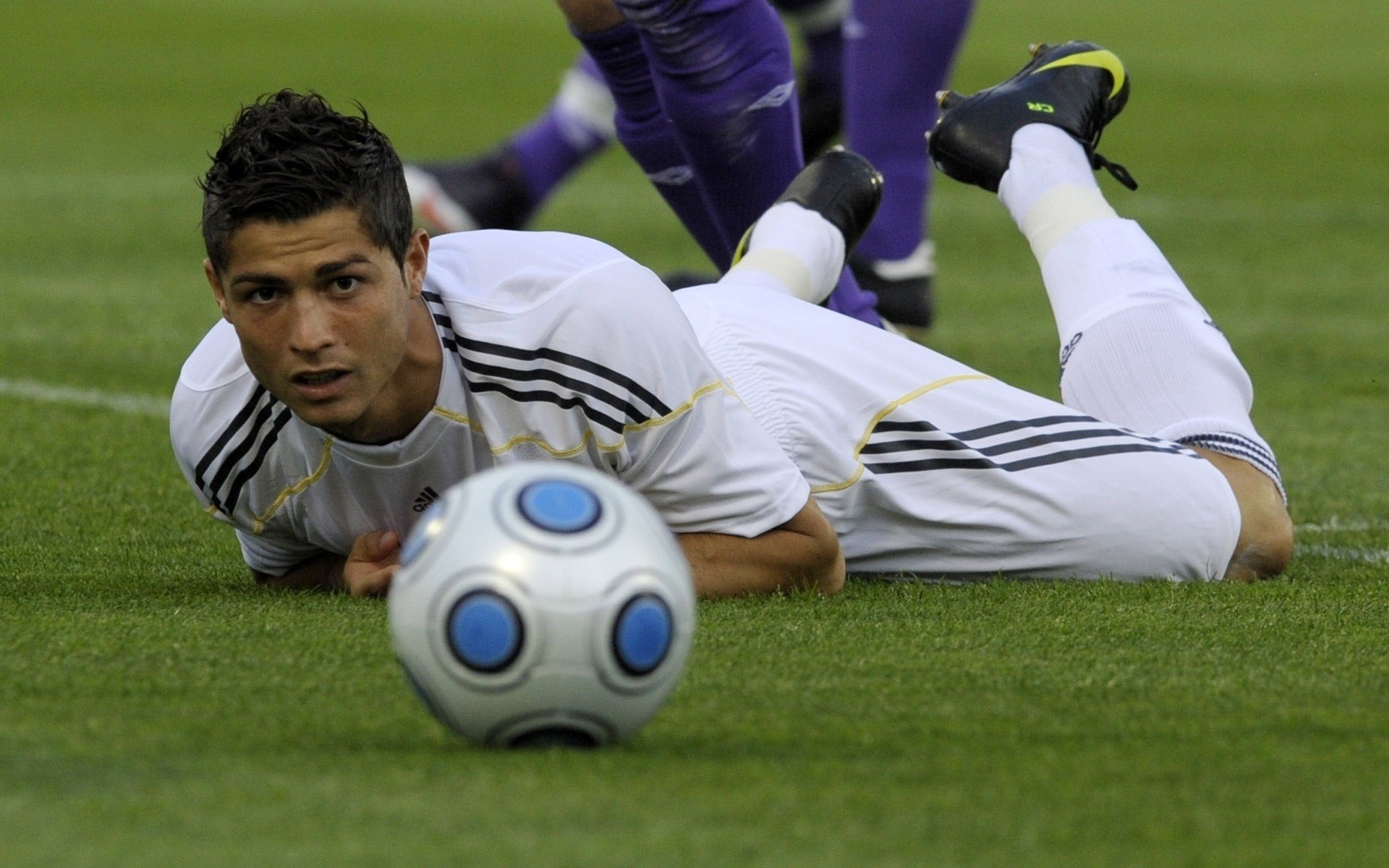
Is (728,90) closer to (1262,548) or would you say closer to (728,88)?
(728,88)

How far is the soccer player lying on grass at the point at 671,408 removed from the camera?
2.74 metres

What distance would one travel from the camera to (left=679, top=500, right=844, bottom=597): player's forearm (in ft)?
9.83

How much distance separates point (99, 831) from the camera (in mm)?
1827

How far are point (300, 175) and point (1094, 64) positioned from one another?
1947 millimetres

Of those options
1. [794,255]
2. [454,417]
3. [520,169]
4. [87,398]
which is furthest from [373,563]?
[520,169]

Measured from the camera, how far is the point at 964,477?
132 inches

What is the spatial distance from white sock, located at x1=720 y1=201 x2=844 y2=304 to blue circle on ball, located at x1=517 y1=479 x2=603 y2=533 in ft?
5.67

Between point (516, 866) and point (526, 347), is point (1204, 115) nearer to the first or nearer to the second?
point (526, 347)

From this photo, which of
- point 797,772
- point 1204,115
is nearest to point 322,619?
point 797,772

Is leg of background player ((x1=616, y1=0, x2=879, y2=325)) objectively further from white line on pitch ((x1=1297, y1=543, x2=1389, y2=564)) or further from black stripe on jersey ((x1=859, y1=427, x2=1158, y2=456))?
white line on pitch ((x1=1297, y1=543, x2=1389, y2=564))

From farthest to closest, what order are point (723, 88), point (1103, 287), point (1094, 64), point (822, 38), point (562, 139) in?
point (822, 38)
point (562, 139)
point (1094, 64)
point (723, 88)
point (1103, 287)

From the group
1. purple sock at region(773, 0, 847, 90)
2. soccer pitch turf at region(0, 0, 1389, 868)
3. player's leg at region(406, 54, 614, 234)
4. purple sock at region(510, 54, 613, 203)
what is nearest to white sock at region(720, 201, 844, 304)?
soccer pitch turf at region(0, 0, 1389, 868)

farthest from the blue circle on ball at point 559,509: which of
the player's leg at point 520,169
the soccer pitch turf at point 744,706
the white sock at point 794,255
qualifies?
the player's leg at point 520,169

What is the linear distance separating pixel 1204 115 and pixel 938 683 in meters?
12.9
